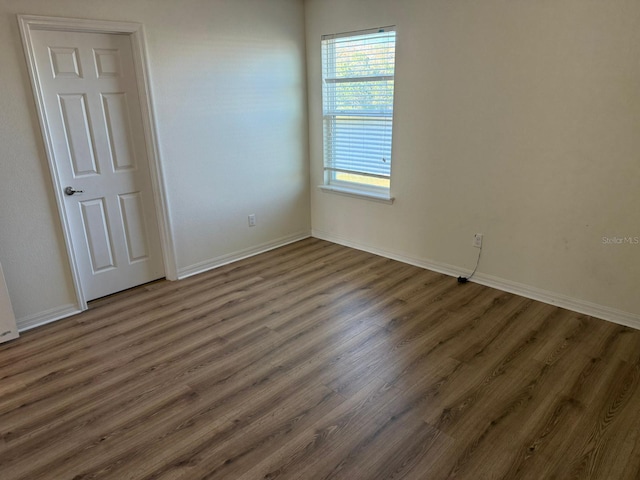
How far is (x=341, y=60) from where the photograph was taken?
4.14 meters

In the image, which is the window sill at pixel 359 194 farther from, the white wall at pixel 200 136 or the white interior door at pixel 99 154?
the white interior door at pixel 99 154

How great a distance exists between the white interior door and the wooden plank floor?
0.34 metres

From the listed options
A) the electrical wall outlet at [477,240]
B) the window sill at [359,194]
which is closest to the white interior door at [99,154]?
the window sill at [359,194]

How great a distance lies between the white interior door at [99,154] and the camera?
9.82 feet

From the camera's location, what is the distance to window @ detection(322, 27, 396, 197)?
3.84 m

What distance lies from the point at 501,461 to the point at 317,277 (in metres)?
2.21

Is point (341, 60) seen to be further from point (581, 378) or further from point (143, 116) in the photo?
point (581, 378)

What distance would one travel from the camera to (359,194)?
432 cm

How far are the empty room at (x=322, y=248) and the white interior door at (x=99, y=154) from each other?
0.06 feet

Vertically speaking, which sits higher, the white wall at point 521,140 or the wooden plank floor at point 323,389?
the white wall at point 521,140

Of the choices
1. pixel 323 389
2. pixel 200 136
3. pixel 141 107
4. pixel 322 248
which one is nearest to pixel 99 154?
pixel 141 107

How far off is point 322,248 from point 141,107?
2195mm

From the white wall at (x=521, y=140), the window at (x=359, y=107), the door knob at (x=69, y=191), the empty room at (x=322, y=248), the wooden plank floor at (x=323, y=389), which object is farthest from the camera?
the window at (x=359, y=107)

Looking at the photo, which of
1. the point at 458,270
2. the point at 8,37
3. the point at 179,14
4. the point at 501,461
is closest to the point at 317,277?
the point at 458,270
